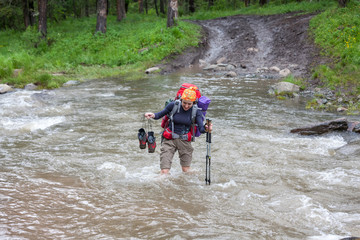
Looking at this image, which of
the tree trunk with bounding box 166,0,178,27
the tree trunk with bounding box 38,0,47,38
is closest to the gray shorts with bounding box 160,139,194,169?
the tree trunk with bounding box 166,0,178,27

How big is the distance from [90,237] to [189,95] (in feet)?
9.15

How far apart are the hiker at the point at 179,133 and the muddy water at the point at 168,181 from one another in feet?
1.17

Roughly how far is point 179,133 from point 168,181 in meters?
0.90

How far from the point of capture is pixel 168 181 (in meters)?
6.49

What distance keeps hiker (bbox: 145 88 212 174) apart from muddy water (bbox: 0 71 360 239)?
356 mm

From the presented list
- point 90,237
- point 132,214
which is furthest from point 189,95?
point 90,237

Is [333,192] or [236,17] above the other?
[236,17]

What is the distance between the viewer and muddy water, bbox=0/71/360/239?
4727mm

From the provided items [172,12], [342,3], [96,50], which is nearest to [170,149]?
[96,50]

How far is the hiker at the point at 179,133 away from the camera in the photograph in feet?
20.7

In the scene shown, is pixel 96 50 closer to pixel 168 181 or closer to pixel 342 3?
pixel 342 3

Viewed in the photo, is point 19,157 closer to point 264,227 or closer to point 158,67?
point 264,227

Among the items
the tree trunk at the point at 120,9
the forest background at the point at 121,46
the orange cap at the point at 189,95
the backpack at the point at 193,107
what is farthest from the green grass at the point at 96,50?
the orange cap at the point at 189,95

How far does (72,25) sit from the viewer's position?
3384 centimetres
